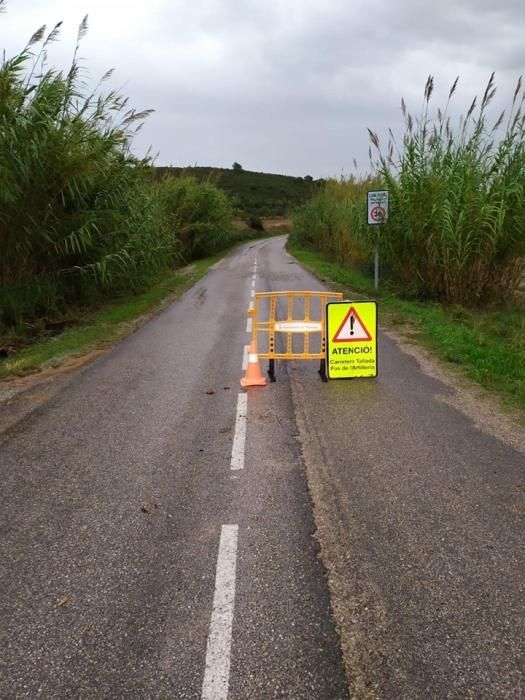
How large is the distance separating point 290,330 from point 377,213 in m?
7.34

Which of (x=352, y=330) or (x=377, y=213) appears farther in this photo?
(x=377, y=213)

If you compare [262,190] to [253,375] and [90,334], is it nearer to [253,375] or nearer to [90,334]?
[90,334]

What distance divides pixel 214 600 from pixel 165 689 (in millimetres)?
594

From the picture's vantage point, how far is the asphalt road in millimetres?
2422

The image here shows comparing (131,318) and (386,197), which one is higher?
(386,197)

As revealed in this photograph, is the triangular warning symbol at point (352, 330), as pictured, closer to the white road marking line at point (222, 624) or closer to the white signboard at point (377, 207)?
the white road marking line at point (222, 624)

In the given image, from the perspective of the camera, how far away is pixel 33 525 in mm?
3701

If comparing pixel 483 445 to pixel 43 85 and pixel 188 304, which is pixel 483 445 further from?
pixel 188 304

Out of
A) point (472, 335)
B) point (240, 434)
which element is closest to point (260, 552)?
point (240, 434)

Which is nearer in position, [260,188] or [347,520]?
[347,520]

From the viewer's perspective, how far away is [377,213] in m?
13.6

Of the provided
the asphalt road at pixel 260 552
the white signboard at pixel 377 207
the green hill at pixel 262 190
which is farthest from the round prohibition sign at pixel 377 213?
the green hill at pixel 262 190

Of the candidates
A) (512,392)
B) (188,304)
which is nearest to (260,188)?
(188,304)

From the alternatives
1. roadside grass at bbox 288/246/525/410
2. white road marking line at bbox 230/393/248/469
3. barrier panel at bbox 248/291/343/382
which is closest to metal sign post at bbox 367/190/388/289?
roadside grass at bbox 288/246/525/410
